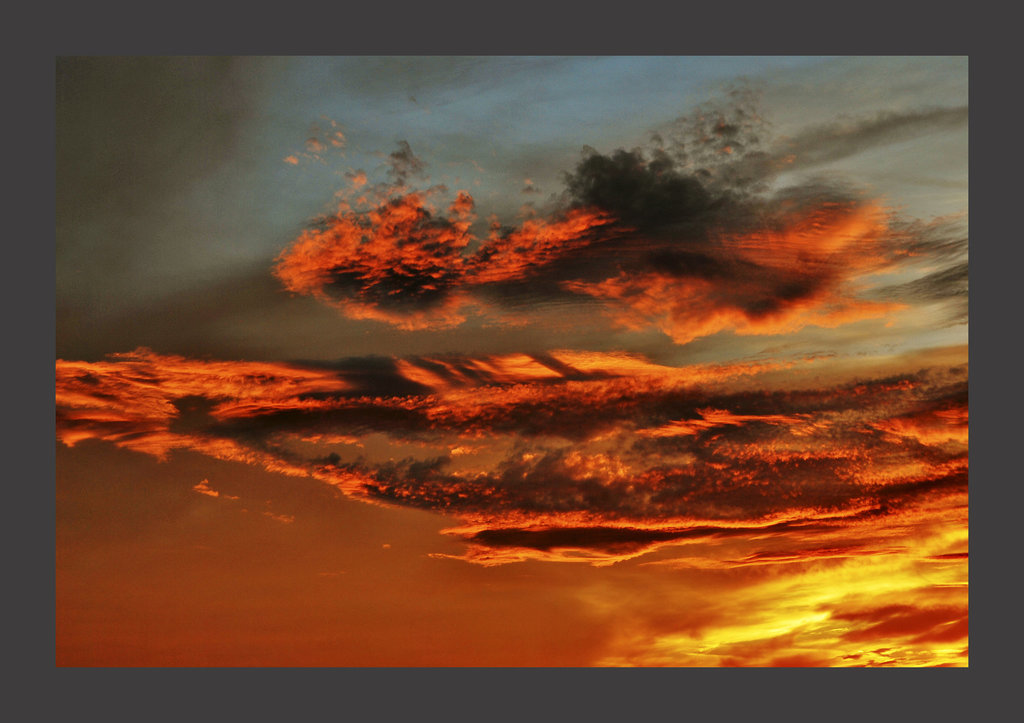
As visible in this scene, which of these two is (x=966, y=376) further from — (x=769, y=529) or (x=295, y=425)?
(x=295, y=425)

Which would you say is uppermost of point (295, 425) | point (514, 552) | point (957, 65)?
point (957, 65)

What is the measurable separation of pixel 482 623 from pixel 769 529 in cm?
162

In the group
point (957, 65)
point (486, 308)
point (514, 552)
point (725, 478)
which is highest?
point (957, 65)

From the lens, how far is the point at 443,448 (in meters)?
3.61

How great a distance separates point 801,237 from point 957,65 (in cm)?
126

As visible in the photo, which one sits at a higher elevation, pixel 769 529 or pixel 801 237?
pixel 801 237

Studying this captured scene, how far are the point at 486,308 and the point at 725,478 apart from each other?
1.57 m

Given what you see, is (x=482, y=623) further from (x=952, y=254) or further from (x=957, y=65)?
(x=957, y=65)

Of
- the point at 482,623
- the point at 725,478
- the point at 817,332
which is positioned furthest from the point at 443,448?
the point at 817,332

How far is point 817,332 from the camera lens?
141 inches

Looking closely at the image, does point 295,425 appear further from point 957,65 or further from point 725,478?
point 957,65

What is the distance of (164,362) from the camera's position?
11.9 feet

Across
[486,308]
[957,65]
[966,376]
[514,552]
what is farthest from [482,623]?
[957,65]

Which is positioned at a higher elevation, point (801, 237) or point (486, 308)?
point (801, 237)
